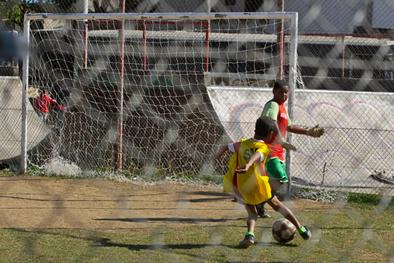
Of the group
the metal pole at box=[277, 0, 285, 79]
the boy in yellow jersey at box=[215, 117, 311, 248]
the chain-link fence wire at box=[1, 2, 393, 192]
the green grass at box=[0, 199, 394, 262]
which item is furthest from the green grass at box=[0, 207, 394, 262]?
the chain-link fence wire at box=[1, 2, 393, 192]

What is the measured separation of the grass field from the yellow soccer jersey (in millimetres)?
431

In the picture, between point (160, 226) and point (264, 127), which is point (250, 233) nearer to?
point (264, 127)

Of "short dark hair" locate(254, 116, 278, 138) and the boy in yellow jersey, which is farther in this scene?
"short dark hair" locate(254, 116, 278, 138)

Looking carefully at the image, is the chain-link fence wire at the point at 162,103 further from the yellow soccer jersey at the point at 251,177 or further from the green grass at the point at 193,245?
the yellow soccer jersey at the point at 251,177

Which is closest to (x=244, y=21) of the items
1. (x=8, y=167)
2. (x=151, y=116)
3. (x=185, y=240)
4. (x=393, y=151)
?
(x=151, y=116)

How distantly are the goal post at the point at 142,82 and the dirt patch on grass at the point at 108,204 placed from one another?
2.64ft

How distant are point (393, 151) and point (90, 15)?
14.2 feet

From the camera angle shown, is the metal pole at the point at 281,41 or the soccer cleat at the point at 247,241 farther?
the metal pole at the point at 281,41

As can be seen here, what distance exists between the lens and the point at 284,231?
6.37 metres

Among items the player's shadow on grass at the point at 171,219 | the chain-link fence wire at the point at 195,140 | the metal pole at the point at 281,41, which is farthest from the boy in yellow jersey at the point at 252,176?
the metal pole at the point at 281,41

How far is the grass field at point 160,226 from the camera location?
19.7 ft

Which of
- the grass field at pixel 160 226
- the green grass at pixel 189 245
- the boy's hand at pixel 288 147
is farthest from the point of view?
the boy's hand at pixel 288 147

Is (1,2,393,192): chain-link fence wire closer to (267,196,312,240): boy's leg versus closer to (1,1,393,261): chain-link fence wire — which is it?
(1,1,393,261): chain-link fence wire

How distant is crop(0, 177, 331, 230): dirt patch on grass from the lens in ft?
24.4
